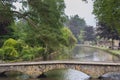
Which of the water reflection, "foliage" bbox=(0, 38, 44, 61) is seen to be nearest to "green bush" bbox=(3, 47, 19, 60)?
"foliage" bbox=(0, 38, 44, 61)

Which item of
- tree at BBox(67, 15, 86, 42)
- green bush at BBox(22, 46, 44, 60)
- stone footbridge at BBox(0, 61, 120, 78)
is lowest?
stone footbridge at BBox(0, 61, 120, 78)

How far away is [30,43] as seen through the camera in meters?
55.2

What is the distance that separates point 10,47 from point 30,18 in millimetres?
31268

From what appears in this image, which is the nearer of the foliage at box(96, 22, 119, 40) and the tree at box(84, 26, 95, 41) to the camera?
the foliage at box(96, 22, 119, 40)

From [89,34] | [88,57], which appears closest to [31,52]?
[88,57]

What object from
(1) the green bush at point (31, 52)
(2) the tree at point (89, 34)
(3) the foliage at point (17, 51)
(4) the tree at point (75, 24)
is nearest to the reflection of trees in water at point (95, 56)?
(1) the green bush at point (31, 52)

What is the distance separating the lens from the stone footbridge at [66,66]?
116 ft

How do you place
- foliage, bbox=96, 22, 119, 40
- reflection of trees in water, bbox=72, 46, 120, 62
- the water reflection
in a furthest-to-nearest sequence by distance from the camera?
foliage, bbox=96, 22, 119, 40
reflection of trees in water, bbox=72, 46, 120, 62
the water reflection

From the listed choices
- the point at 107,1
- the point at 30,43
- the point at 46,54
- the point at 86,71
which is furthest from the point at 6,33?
the point at 107,1

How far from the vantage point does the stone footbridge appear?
3525 cm

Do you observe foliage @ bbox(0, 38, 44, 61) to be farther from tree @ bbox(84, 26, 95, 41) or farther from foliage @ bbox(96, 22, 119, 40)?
tree @ bbox(84, 26, 95, 41)

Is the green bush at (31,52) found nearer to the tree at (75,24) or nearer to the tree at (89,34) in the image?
the tree at (89,34)

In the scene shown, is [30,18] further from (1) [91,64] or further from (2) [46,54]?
(2) [46,54]

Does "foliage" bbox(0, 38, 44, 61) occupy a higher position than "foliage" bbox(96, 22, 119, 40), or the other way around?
"foliage" bbox(96, 22, 119, 40)
